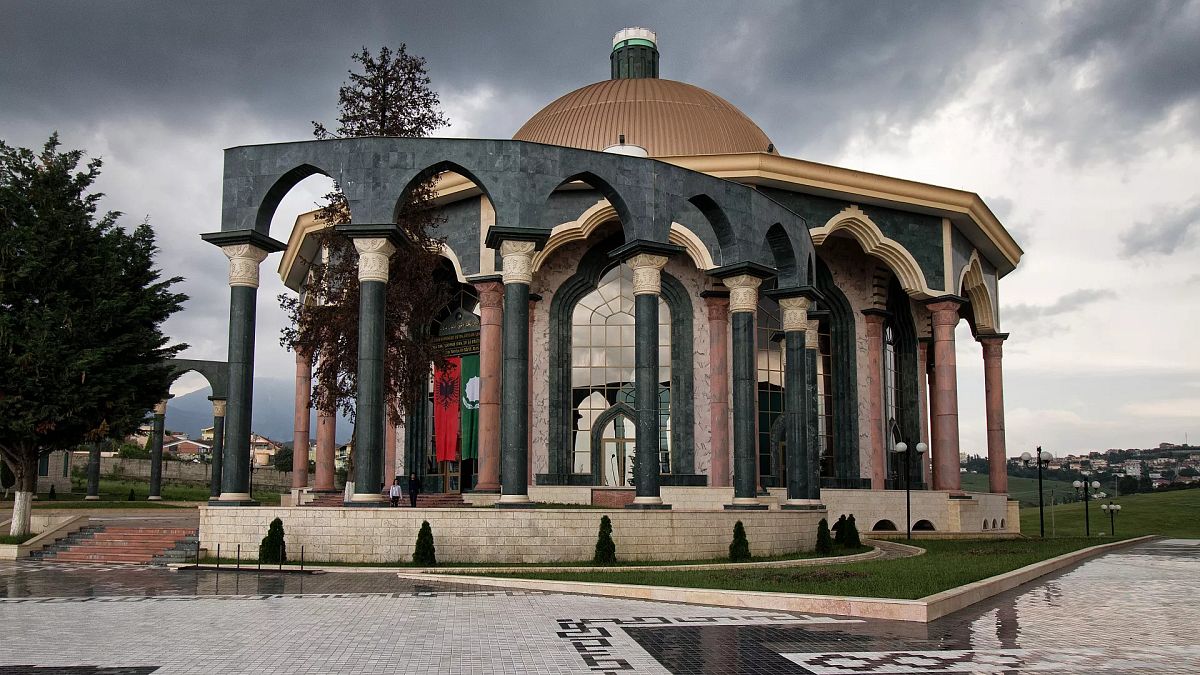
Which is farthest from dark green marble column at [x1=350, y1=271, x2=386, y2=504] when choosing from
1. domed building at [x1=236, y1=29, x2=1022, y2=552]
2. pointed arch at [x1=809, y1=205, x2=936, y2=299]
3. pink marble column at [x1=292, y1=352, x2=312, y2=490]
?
pointed arch at [x1=809, y1=205, x2=936, y2=299]

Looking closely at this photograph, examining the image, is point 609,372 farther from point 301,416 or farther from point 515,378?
point 515,378

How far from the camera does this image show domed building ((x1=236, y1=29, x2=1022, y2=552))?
100 feet

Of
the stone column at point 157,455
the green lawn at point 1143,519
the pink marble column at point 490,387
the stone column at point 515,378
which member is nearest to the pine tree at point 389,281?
the pink marble column at point 490,387

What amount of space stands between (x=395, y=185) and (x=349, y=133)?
27.8 feet

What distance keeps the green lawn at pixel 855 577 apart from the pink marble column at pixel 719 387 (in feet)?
32.3

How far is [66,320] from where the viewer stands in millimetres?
24906

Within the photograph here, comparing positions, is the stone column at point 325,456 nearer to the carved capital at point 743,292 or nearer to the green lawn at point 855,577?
the carved capital at point 743,292

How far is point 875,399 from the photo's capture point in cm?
3412

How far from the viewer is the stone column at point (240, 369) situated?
19.9m

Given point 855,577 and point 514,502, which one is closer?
point 855,577

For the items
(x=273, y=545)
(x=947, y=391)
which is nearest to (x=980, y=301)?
(x=947, y=391)

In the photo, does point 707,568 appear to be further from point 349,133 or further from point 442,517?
point 349,133

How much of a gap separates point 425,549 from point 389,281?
11.4 metres

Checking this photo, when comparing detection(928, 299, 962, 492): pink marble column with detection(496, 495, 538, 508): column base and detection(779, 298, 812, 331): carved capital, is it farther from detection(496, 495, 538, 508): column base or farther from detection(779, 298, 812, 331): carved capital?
detection(496, 495, 538, 508): column base
